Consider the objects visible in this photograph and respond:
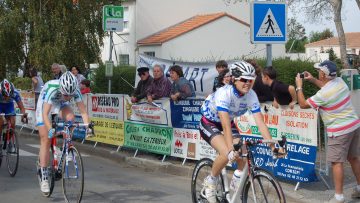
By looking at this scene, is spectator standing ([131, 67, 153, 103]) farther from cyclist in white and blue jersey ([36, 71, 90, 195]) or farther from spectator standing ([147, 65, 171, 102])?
cyclist in white and blue jersey ([36, 71, 90, 195])

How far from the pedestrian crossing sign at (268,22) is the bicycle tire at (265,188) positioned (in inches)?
Answer: 139

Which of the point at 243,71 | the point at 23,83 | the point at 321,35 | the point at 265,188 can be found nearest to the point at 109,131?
the point at 243,71

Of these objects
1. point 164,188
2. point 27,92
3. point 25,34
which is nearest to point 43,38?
point 25,34

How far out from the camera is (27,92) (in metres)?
18.2

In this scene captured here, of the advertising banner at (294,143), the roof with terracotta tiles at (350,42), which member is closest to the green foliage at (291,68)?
the advertising banner at (294,143)

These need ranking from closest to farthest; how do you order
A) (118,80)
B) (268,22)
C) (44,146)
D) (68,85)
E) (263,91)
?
1. (68,85)
2. (44,146)
3. (268,22)
4. (263,91)
5. (118,80)

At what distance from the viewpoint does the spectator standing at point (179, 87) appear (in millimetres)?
10945

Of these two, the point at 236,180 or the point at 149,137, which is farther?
the point at 149,137

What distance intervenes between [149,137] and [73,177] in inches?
169

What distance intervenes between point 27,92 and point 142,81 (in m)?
6.90

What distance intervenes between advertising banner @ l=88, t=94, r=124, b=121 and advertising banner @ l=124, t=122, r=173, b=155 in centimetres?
47

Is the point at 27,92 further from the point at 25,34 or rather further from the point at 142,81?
the point at 25,34

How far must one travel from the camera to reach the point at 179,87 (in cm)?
1105

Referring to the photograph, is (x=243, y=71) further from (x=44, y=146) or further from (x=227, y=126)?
(x=44, y=146)
